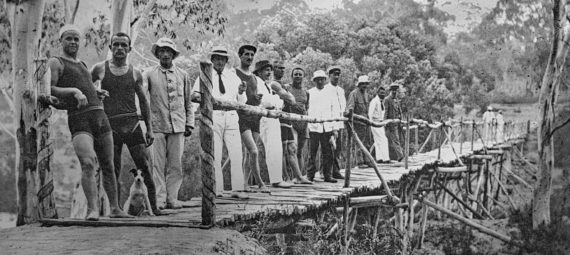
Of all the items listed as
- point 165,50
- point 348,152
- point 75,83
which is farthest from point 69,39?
point 348,152

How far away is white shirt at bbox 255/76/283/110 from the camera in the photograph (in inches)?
236

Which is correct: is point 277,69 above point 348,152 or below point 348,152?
above

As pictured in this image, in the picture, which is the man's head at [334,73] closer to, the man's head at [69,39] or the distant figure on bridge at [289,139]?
the distant figure on bridge at [289,139]

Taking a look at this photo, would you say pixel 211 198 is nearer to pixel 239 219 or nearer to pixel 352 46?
pixel 239 219

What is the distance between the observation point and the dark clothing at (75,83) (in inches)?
Answer: 159

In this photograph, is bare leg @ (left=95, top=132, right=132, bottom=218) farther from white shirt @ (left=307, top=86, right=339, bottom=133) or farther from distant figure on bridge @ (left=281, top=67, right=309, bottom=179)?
white shirt @ (left=307, top=86, right=339, bottom=133)

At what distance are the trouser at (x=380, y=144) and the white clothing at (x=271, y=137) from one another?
3994mm

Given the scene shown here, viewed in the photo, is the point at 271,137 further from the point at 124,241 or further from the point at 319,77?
the point at 124,241

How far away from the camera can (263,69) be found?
20.1 ft

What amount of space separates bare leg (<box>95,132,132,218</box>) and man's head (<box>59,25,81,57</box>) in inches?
23.3

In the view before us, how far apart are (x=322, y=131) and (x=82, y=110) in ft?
11.2

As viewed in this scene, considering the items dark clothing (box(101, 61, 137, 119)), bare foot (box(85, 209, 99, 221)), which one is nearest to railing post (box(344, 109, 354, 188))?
dark clothing (box(101, 61, 137, 119))

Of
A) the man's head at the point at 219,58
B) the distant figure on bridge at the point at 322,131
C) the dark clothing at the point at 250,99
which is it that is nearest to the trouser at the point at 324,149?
the distant figure on bridge at the point at 322,131

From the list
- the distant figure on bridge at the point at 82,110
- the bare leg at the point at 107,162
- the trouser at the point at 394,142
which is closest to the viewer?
the distant figure on bridge at the point at 82,110
